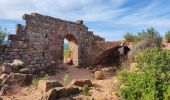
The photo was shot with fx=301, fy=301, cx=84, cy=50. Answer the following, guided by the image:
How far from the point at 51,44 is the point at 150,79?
891cm

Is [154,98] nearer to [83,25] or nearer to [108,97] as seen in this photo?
[108,97]

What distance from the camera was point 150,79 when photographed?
9133 mm

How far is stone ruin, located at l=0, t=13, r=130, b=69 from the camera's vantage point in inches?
589

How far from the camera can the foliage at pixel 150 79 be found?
901cm

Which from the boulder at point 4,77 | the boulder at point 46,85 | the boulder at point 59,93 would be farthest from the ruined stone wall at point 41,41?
the boulder at point 59,93

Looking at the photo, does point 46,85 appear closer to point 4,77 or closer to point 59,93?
point 59,93

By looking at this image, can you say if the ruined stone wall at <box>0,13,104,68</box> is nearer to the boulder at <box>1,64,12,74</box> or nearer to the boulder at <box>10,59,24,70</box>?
the boulder at <box>10,59,24,70</box>

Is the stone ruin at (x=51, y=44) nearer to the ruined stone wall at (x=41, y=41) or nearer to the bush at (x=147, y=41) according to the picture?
the ruined stone wall at (x=41, y=41)

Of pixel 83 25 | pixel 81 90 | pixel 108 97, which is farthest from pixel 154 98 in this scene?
pixel 83 25

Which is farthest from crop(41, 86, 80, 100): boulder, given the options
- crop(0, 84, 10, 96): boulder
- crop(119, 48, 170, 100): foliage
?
crop(0, 84, 10, 96): boulder

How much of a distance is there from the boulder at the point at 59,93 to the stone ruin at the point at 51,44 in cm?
493

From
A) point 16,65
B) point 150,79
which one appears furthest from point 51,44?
point 150,79

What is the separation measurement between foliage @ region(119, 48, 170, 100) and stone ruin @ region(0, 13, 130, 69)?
7.05 meters

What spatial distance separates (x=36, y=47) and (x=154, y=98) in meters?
8.71
